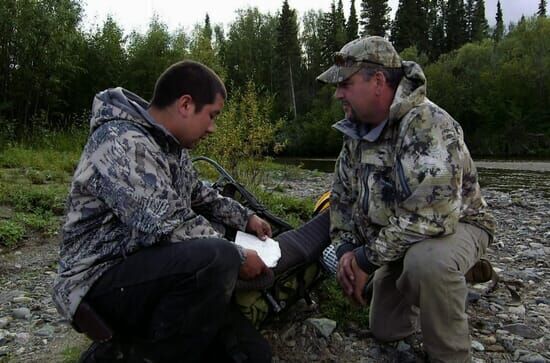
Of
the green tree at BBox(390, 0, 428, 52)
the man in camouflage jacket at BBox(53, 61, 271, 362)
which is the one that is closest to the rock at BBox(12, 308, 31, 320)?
the man in camouflage jacket at BBox(53, 61, 271, 362)

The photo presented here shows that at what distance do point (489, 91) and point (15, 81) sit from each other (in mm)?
38302

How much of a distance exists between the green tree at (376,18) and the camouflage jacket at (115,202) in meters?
60.8

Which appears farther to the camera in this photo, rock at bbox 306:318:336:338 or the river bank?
rock at bbox 306:318:336:338

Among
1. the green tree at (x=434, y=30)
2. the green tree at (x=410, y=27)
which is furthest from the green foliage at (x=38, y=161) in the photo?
the green tree at (x=434, y=30)

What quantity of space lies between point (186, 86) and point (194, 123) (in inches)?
8.1

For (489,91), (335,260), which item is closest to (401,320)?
(335,260)

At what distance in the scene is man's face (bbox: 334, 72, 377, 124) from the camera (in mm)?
2977

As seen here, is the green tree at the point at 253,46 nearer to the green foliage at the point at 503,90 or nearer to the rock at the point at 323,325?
the green foliage at the point at 503,90

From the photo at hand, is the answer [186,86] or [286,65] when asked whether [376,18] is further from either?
[186,86]

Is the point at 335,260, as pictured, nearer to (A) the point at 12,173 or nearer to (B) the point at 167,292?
(B) the point at 167,292

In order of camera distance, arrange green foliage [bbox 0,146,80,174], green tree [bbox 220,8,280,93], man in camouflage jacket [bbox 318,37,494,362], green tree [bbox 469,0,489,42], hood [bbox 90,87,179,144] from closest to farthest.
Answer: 1. hood [bbox 90,87,179,144]
2. man in camouflage jacket [bbox 318,37,494,362]
3. green foliage [bbox 0,146,80,174]
4. green tree [bbox 469,0,489,42]
5. green tree [bbox 220,8,280,93]

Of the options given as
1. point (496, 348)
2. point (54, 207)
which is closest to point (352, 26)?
point (54, 207)

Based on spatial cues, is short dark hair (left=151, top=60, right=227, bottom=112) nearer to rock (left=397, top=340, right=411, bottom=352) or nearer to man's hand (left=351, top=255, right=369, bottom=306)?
man's hand (left=351, top=255, right=369, bottom=306)

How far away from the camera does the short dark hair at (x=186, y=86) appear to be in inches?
104
